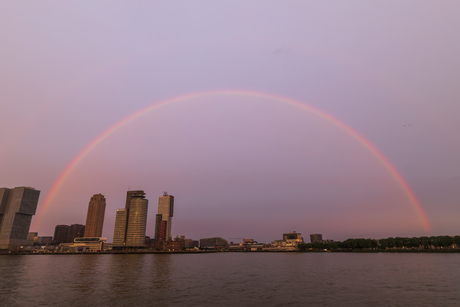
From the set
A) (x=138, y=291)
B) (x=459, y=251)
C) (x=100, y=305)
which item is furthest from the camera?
(x=459, y=251)

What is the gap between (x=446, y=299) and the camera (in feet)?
124

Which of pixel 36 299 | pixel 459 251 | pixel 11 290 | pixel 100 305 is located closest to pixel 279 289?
pixel 100 305

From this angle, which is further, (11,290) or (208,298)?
(11,290)

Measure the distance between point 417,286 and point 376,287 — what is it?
8050mm

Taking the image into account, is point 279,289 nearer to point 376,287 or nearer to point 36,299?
point 376,287

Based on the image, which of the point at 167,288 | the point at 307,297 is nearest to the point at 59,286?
the point at 167,288

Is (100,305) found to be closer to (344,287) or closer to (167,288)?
(167,288)

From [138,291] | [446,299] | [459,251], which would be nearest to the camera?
[446,299]

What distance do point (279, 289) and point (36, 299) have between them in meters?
39.8

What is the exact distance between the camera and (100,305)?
35.2m

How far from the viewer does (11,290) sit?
46688 millimetres

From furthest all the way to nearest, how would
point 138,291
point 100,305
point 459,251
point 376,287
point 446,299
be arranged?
point 459,251, point 376,287, point 138,291, point 446,299, point 100,305

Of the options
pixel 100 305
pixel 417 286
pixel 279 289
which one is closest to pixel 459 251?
pixel 417 286

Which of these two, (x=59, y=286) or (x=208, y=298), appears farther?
(x=59, y=286)
